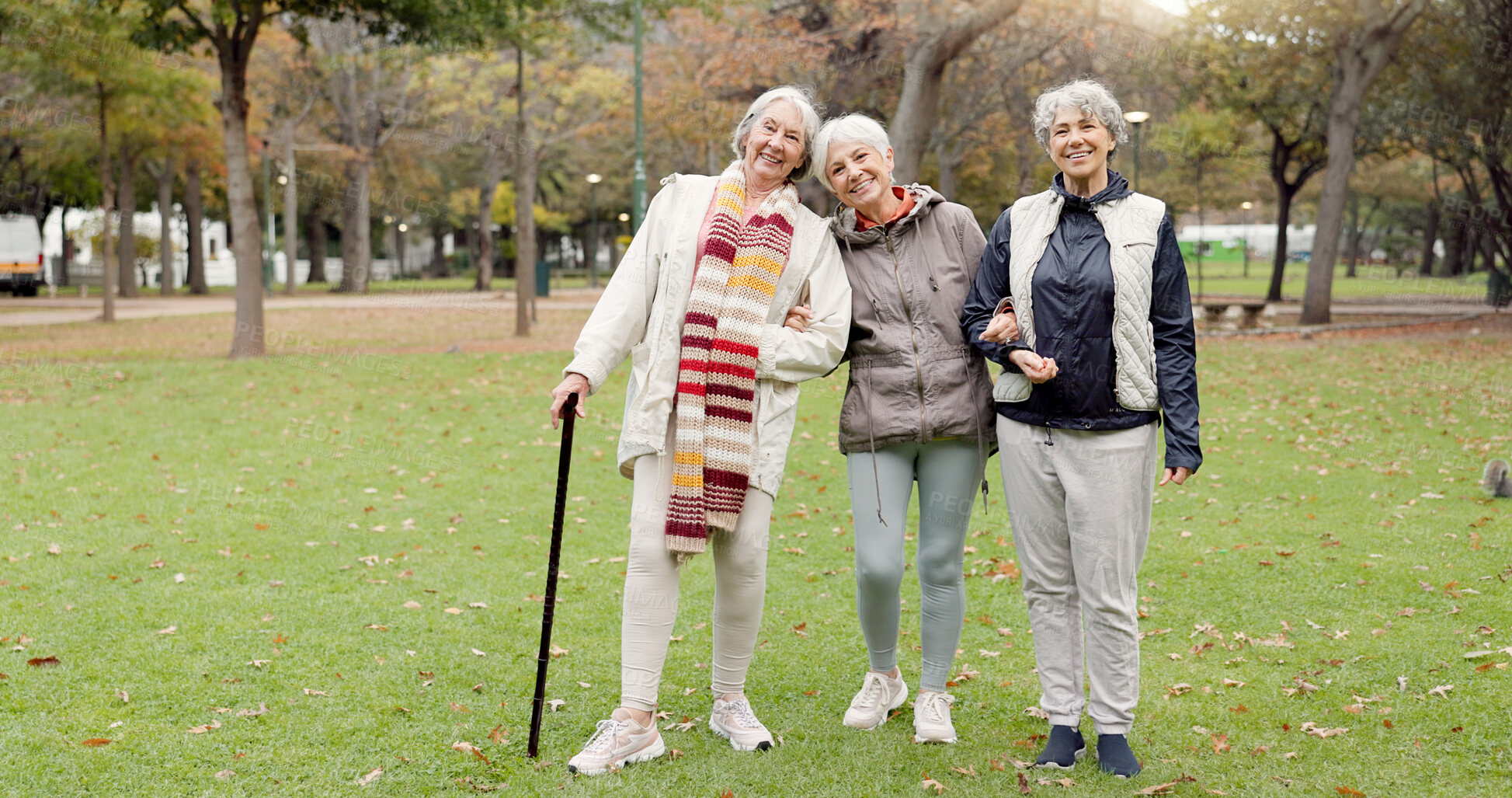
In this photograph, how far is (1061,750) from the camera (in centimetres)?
362

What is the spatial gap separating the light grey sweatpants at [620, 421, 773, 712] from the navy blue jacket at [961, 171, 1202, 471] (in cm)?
93

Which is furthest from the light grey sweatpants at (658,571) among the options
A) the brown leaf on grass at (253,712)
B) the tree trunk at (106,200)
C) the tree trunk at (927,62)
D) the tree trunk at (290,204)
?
the tree trunk at (290,204)

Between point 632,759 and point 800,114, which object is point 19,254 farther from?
point 800,114

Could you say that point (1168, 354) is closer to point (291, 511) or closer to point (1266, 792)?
point (1266, 792)

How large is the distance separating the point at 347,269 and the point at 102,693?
39973mm

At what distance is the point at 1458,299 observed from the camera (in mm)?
32719

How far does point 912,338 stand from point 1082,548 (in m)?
0.78

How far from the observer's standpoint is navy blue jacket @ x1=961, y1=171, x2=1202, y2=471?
3.35 m

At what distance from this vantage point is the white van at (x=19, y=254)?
39.2 metres

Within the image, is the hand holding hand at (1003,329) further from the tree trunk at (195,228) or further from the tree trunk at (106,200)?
the tree trunk at (195,228)

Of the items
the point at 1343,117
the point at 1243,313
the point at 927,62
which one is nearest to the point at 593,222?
the point at 1243,313

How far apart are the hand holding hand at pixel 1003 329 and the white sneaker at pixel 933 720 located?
1.19 metres

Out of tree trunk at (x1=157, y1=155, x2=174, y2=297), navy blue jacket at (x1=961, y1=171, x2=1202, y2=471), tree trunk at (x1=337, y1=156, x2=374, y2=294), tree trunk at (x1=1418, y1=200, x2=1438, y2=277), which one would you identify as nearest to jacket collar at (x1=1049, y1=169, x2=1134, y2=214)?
navy blue jacket at (x1=961, y1=171, x2=1202, y2=471)

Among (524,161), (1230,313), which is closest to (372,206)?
(524,161)
